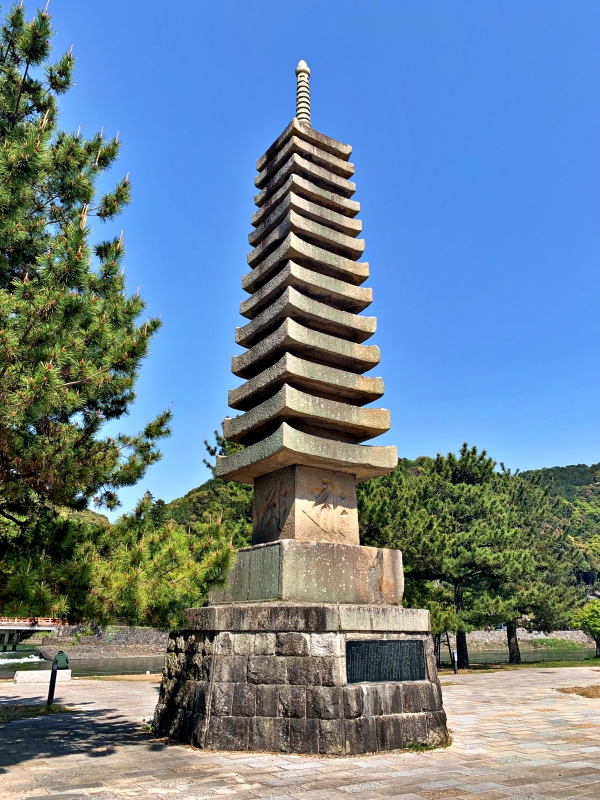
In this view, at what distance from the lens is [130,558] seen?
6.77 m

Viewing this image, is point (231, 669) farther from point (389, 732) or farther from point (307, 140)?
point (307, 140)

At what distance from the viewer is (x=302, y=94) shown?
12.4m

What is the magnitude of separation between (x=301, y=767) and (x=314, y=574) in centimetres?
251

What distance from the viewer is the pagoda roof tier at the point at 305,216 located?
36.3ft

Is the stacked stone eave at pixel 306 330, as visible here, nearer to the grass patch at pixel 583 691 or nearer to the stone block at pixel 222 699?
the stone block at pixel 222 699

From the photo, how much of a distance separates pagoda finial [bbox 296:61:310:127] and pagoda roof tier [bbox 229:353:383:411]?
5.53 m

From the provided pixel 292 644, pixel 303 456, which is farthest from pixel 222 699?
pixel 303 456

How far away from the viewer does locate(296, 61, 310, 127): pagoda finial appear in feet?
40.1

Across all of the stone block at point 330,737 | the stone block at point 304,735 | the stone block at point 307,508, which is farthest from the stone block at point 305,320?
the stone block at point 330,737

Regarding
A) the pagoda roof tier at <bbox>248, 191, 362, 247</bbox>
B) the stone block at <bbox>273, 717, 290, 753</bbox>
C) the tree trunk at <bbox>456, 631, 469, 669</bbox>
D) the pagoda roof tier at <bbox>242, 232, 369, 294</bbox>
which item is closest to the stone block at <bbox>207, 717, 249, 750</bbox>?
the stone block at <bbox>273, 717, 290, 753</bbox>

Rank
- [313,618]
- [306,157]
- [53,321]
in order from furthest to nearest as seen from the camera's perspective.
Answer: [306,157]
[313,618]
[53,321]

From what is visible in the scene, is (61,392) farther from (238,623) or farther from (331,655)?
(331,655)

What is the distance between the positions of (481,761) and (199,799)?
3515 mm

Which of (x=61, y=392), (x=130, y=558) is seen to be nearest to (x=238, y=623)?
(x=130, y=558)
